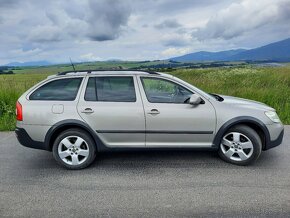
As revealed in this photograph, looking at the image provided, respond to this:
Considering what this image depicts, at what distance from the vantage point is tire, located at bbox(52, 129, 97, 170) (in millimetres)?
4551

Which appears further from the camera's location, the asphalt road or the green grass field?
the green grass field

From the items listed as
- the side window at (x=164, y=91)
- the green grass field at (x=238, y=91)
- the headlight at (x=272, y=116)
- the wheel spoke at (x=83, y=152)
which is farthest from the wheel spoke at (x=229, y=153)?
the green grass field at (x=238, y=91)

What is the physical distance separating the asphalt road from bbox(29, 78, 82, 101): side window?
1.17m

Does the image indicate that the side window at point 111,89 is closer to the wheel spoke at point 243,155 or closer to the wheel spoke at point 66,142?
the wheel spoke at point 66,142

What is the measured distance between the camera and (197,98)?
174 inches

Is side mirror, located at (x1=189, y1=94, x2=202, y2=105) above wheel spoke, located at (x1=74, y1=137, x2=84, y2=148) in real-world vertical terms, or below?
above

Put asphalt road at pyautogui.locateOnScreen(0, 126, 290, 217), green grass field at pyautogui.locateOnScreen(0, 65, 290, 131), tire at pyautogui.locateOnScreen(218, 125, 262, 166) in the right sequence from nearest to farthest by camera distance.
A: asphalt road at pyautogui.locateOnScreen(0, 126, 290, 217) → tire at pyautogui.locateOnScreen(218, 125, 262, 166) → green grass field at pyautogui.locateOnScreen(0, 65, 290, 131)

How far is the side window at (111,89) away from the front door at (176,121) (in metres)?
0.21

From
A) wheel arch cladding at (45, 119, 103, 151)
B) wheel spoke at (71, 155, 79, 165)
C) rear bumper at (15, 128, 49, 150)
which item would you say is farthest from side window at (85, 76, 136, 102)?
rear bumper at (15, 128, 49, 150)

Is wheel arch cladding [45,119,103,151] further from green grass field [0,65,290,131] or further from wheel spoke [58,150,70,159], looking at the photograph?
green grass field [0,65,290,131]

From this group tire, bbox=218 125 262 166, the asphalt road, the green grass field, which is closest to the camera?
the asphalt road

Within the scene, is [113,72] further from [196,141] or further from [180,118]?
[196,141]

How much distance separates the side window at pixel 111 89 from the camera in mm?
4582

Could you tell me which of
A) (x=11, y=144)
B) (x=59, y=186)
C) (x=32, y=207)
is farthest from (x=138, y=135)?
(x=11, y=144)
